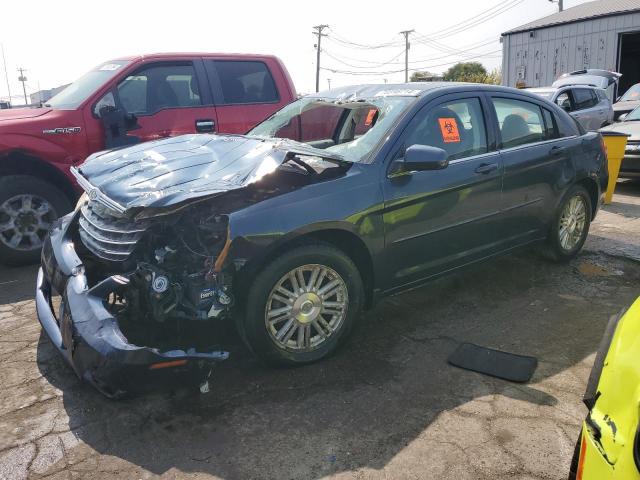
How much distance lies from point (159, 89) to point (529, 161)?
3.98 metres

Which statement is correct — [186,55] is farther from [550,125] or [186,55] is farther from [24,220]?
[550,125]

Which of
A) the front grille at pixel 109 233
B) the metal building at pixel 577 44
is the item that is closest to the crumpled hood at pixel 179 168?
the front grille at pixel 109 233

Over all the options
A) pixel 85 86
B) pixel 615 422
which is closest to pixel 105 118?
pixel 85 86

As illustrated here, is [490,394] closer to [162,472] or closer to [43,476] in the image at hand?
[162,472]

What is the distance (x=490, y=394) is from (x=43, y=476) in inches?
92.3

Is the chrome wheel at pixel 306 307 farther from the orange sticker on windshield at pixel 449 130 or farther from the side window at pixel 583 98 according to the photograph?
the side window at pixel 583 98

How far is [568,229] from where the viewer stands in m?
5.14

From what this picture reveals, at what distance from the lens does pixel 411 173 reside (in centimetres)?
365

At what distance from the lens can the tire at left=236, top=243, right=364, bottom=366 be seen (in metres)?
3.10

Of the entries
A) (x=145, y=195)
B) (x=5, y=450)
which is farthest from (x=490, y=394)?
(x=5, y=450)

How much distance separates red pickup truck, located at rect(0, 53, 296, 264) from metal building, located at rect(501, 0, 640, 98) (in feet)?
68.9

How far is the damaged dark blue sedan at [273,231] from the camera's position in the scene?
2.94 m

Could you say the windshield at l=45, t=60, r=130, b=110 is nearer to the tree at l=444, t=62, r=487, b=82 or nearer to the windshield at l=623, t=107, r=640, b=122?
the windshield at l=623, t=107, r=640, b=122

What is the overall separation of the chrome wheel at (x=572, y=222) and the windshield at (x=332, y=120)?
7.01 feet
